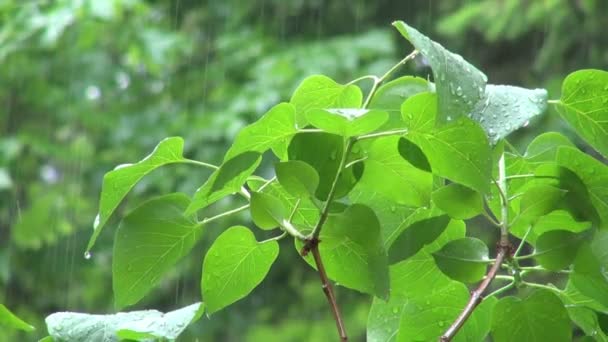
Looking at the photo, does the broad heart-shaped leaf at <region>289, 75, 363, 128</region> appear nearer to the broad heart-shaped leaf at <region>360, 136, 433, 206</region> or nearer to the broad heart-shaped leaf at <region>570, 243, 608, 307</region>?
the broad heart-shaped leaf at <region>360, 136, 433, 206</region>

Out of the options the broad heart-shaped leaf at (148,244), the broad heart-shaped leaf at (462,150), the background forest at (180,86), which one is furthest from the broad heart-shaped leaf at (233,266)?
the background forest at (180,86)

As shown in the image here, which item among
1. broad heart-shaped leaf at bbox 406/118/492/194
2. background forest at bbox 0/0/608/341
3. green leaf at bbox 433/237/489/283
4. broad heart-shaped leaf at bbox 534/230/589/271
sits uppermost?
broad heart-shaped leaf at bbox 406/118/492/194

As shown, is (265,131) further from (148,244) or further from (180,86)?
(180,86)

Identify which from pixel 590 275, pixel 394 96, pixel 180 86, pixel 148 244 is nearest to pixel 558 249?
pixel 590 275

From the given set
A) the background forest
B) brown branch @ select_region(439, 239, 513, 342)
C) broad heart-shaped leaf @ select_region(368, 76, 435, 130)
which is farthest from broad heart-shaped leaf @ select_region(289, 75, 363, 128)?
the background forest

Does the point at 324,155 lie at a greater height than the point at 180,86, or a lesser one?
greater

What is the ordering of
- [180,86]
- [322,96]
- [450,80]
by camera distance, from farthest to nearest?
[180,86] → [322,96] → [450,80]

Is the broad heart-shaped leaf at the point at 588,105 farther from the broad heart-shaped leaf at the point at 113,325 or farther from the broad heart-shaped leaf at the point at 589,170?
the broad heart-shaped leaf at the point at 113,325
